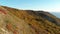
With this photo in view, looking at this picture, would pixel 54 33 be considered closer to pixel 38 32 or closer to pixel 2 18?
pixel 38 32

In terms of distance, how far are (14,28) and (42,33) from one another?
1685cm

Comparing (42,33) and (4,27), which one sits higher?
(4,27)

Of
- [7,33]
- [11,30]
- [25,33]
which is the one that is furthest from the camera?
[25,33]

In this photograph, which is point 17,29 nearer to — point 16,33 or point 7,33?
point 16,33

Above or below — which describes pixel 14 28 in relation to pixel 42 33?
above

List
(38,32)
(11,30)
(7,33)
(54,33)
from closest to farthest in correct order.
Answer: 1. (7,33)
2. (11,30)
3. (38,32)
4. (54,33)

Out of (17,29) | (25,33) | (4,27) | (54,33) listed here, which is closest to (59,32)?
(54,33)

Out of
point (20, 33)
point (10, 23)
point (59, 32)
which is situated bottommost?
point (59, 32)

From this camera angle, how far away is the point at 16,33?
37.8 metres

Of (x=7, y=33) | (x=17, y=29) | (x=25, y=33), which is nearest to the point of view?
(x=7, y=33)

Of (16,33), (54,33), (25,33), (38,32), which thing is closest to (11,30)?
(16,33)

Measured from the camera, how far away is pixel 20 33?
1574 inches

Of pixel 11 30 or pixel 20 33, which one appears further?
pixel 20 33

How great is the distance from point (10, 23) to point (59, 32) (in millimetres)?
26640
